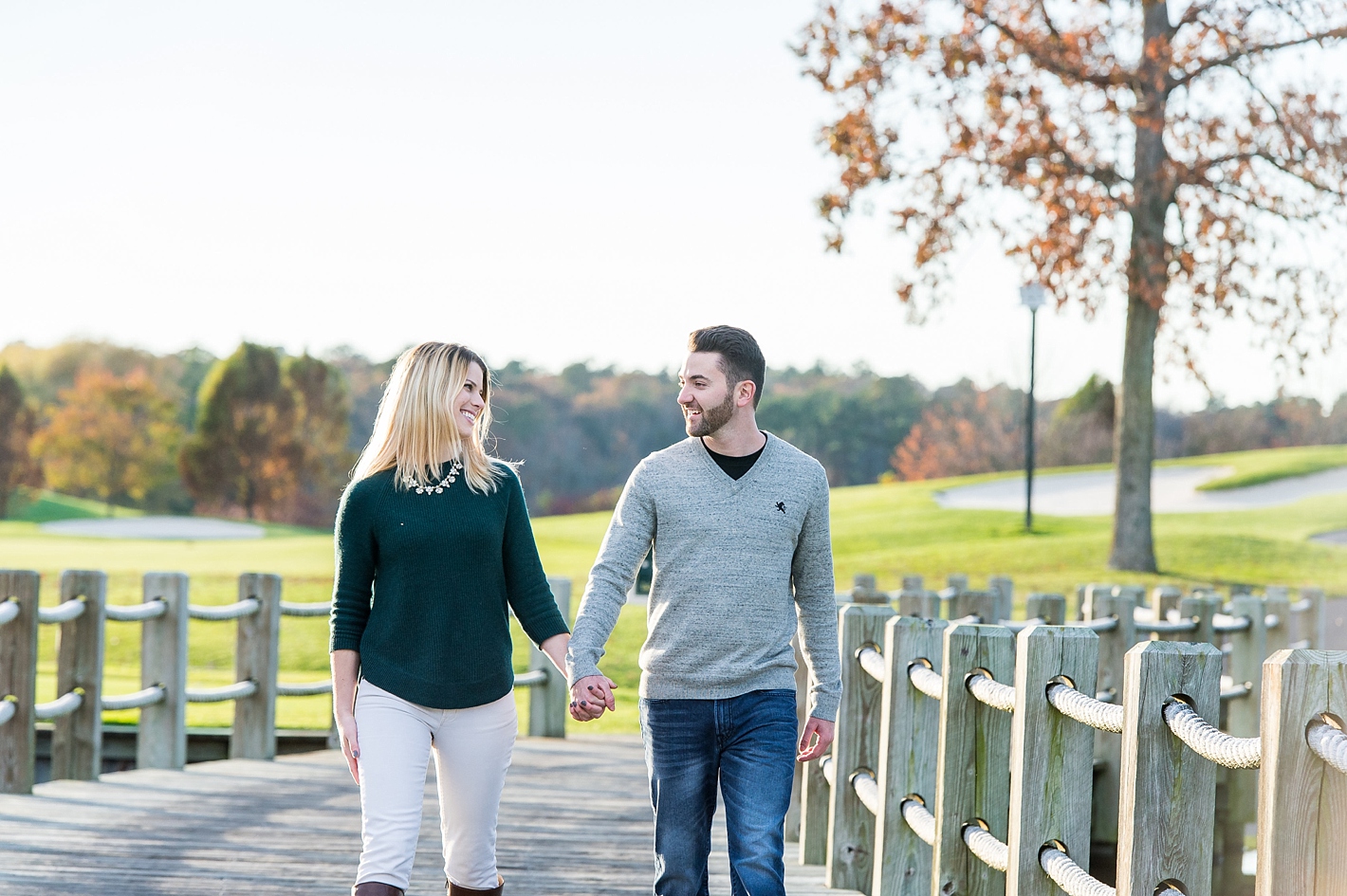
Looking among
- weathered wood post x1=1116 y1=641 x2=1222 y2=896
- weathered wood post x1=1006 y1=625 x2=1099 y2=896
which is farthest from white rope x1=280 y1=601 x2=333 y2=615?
weathered wood post x1=1116 y1=641 x2=1222 y2=896

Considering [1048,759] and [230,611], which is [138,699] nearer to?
[230,611]

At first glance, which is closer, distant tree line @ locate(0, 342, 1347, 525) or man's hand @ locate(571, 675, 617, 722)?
man's hand @ locate(571, 675, 617, 722)

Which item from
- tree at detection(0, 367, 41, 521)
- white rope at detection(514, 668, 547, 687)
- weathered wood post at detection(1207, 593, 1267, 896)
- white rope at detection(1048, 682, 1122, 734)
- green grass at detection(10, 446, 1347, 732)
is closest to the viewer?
white rope at detection(1048, 682, 1122, 734)

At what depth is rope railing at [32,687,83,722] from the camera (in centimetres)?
663

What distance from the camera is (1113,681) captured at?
8.23 metres

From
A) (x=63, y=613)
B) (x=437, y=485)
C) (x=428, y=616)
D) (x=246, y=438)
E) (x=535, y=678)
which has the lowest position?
(x=535, y=678)

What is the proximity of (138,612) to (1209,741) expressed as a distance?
6.10 meters

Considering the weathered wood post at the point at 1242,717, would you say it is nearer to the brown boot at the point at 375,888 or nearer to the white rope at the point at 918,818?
the white rope at the point at 918,818

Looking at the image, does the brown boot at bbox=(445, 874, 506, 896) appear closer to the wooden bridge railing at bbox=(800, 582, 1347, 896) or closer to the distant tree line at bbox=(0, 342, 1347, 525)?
the wooden bridge railing at bbox=(800, 582, 1347, 896)

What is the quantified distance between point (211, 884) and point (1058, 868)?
3.22 metres

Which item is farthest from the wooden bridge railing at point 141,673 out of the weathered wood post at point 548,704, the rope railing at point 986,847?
the rope railing at point 986,847

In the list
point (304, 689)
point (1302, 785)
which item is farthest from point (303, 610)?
point (1302, 785)

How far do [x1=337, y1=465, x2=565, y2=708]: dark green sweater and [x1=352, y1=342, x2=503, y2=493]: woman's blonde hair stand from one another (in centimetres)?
4

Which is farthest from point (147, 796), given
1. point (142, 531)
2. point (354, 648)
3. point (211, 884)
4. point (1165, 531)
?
point (142, 531)
